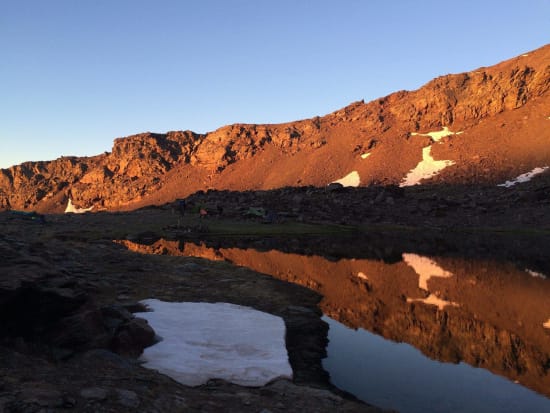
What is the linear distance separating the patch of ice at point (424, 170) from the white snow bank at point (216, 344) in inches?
3722

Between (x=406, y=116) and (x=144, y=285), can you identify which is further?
(x=406, y=116)

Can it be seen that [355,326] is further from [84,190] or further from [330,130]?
[84,190]

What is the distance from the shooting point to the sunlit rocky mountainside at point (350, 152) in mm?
103000

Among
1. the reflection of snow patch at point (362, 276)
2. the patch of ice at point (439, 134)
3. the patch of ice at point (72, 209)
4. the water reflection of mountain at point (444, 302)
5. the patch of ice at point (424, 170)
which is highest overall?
the patch of ice at point (439, 134)

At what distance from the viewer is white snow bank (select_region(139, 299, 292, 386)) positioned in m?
9.72

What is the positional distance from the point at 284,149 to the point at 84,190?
86.6 m

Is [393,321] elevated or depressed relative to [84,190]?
depressed

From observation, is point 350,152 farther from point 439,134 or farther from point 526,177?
point 526,177

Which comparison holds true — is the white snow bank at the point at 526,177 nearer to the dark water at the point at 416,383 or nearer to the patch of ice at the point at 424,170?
the patch of ice at the point at 424,170

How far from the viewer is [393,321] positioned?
16.4 meters

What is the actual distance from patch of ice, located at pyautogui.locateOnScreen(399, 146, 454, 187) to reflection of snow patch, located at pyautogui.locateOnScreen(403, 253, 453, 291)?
71.9 meters

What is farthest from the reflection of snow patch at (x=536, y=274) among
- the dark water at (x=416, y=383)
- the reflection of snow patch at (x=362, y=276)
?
the dark water at (x=416, y=383)

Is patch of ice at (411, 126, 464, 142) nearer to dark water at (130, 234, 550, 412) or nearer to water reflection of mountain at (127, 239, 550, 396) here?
dark water at (130, 234, 550, 412)

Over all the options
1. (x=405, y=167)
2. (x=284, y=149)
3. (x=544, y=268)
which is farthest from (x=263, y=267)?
(x=284, y=149)
